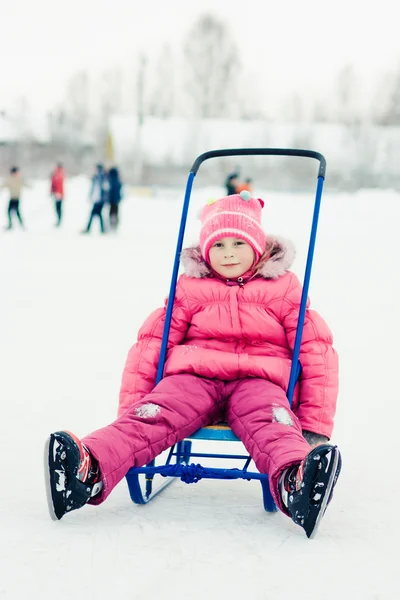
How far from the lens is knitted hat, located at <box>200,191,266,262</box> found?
2.87m

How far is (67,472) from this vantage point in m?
2.15

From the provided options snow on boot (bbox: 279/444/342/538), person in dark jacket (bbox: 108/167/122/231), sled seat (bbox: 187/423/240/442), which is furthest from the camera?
person in dark jacket (bbox: 108/167/122/231)

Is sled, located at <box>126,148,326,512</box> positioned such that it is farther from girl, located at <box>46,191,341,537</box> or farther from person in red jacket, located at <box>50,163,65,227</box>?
person in red jacket, located at <box>50,163,65,227</box>

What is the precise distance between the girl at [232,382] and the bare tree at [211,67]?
124 ft

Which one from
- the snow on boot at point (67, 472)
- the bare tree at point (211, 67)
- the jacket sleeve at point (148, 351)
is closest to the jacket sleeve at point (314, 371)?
the jacket sleeve at point (148, 351)

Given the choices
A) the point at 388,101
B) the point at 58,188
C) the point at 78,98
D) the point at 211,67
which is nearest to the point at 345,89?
the point at 388,101

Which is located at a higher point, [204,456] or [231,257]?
[231,257]

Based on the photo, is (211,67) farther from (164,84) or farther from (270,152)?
(270,152)

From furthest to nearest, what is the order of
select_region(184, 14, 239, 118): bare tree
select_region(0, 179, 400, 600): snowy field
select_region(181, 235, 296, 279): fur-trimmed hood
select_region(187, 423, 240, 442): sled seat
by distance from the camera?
select_region(184, 14, 239, 118): bare tree
select_region(181, 235, 296, 279): fur-trimmed hood
select_region(187, 423, 240, 442): sled seat
select_region(0, 179, 400, 600): snowy field

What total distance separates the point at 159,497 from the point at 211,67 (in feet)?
132

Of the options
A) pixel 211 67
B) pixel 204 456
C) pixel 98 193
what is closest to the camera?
pixel 204 456

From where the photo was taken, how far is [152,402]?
2.52 meters

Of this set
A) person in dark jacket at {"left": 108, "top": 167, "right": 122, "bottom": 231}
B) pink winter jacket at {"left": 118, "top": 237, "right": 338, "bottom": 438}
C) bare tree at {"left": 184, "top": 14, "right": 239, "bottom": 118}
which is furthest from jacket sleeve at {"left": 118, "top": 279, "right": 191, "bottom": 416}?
bare tree at {"left": 184, "top": 14, "right": 239, "bottom": 118}

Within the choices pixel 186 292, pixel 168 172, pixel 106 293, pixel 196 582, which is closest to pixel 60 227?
pixel 106 293
